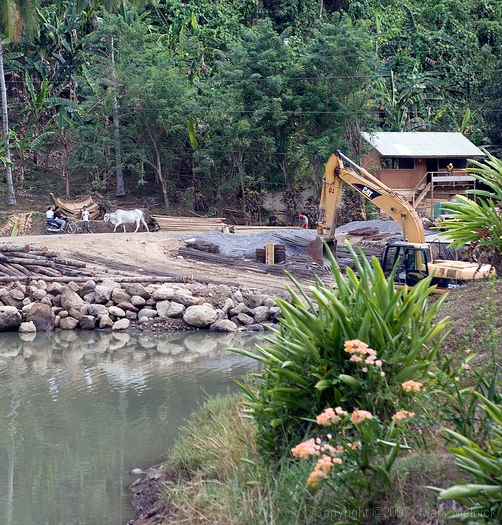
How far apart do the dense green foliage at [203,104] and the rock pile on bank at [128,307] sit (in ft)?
42.9

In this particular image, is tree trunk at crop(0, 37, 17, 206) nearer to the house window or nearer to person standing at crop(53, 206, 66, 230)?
person standing at crop(53, 206, 66, 230)

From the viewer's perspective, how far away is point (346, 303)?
249 inches

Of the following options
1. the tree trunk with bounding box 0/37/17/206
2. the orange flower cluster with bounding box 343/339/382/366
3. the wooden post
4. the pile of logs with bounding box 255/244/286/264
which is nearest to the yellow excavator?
the pile of logs with bounding box 255/244/286/264

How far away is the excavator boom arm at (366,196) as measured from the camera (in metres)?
19.8

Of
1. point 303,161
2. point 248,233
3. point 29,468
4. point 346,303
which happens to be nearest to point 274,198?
point 303,161

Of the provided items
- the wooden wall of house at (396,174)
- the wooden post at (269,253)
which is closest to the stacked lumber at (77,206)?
the wooden post at (269,253)

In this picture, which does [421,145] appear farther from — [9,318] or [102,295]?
[9,318]

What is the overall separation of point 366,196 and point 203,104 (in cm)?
1609

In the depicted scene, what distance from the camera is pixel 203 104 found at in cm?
3531

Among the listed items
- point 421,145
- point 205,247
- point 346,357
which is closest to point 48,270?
point 205,247

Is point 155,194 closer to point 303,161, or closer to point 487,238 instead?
point 303,161

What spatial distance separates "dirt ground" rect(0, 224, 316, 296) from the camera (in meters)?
23.3

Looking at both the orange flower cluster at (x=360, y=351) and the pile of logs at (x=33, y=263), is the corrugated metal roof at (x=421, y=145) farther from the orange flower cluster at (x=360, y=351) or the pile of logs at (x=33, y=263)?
the orange flower cluster at (x=360, y=351)

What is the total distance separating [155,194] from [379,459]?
34.1 metres
